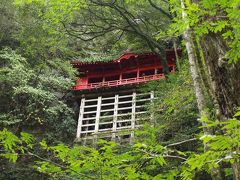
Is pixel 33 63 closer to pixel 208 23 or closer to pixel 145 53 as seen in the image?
pixel 145 53

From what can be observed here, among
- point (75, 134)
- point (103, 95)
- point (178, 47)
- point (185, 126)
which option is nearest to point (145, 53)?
point (178, 47)

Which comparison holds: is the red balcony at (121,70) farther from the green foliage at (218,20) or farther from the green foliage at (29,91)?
the green foliage at (218,20)

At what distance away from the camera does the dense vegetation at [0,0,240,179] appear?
9.56ft

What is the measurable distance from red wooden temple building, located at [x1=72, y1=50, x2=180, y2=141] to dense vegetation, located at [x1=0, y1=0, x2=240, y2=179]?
0.68 metres

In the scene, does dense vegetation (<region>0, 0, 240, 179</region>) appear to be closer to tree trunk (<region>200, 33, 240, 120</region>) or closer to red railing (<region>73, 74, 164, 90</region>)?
tree trunk (<region>200, 33, 240, 120</region>)

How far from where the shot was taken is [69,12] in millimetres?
10109

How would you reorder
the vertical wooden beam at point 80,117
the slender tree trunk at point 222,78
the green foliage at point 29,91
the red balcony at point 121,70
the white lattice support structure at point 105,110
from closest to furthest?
the slender tree trunk at point 222,78 → the green foliage at point 29,91 → the white lattice support structure at point 105,110 → the vertical wooden beam at point 80,117 → the red balcony at point 121,70

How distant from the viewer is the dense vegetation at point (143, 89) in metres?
2.91

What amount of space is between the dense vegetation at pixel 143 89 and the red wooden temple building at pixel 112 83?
0.68 m

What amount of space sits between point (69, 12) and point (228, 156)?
8.71 m

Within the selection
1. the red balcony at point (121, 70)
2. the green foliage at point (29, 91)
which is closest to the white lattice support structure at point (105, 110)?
the red balcony at point (121, 70)

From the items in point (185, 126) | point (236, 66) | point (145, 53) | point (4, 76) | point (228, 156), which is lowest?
point (228, 156)

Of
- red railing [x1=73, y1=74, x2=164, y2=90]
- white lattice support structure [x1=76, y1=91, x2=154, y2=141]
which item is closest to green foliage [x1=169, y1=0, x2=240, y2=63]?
white lattice support structure [x1=76, y1=91, x2=154, y2=141]

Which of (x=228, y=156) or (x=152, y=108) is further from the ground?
(x=152, y=108)
